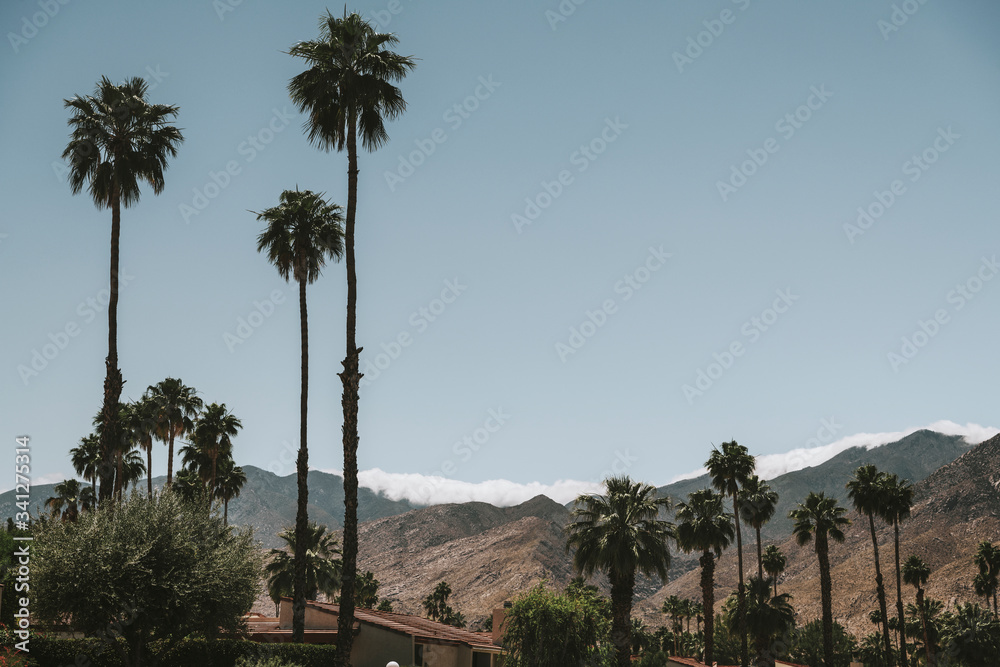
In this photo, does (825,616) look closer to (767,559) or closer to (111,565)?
(767,559)

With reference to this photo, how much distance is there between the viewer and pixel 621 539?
134 ft

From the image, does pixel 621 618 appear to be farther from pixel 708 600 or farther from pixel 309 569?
pixel 309 569

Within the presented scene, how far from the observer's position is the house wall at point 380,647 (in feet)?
127

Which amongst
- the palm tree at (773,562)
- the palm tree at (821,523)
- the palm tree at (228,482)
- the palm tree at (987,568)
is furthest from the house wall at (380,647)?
the palm tree at (987,568)

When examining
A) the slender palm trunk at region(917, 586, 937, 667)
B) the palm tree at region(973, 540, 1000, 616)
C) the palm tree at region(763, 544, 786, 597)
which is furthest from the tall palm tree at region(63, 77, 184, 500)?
the palm tree at region(973, 540, 1000, 616)

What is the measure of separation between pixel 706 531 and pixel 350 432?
38787 millimetres

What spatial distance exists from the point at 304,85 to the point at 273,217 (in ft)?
33.9

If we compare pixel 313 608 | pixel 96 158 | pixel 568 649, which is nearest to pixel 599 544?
pixel 568 649

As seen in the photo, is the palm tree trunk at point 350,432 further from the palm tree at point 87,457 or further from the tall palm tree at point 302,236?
the palm tree at point 87,457

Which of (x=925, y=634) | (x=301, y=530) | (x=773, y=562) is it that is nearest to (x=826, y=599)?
(x=773, y=562)

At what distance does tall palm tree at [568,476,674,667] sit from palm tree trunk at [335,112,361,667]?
1775 cm

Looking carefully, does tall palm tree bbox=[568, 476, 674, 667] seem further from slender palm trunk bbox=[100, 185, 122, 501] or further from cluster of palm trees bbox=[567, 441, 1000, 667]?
slender palm trunk bbox=[100, 185, 122, 501]

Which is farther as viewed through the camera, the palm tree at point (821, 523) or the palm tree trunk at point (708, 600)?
the palm tree at point (821, 523)

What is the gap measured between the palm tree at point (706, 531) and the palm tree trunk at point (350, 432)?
3590 cm
